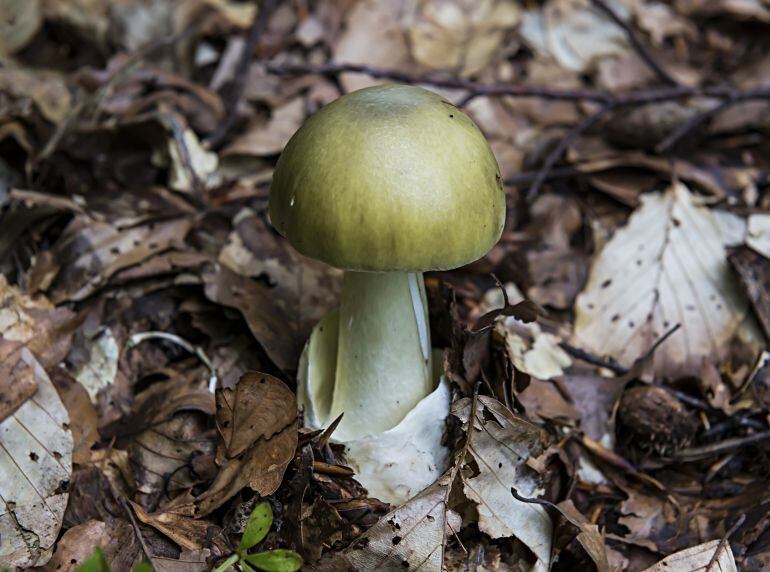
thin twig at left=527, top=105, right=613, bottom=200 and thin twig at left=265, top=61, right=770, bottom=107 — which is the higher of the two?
thin twig at left=265, top=61, right=770, bottom=107

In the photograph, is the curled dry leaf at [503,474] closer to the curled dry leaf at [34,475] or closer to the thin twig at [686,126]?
the curled dry leaf at [34,475]

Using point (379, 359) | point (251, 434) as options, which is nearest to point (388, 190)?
point (379, 359)

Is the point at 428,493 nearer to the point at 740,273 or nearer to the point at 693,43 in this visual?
the point at 740,273

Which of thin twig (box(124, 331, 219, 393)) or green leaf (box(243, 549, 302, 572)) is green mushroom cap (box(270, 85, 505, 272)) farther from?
thin twig (box(124, 331, 219, 393))

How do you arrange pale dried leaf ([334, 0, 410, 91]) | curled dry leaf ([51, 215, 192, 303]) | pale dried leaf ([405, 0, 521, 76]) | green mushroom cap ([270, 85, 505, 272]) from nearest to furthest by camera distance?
green mushroom cap ([270, 85, 505, 272])
curled dry leaf ([51, 215, 192, 303])
pale dried leaf ([334, 0, 410, 91])
pale dried leaf ([405, 0, 521, 76])

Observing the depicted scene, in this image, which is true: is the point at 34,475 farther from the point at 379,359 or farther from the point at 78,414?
the point at 379,359

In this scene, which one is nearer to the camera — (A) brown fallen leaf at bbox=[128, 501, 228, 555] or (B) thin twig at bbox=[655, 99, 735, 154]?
(A) brown fallen leaf at bbox=[128, 501, 228, 555]

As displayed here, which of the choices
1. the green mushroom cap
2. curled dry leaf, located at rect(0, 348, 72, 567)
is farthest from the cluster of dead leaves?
the green mushroom cap
